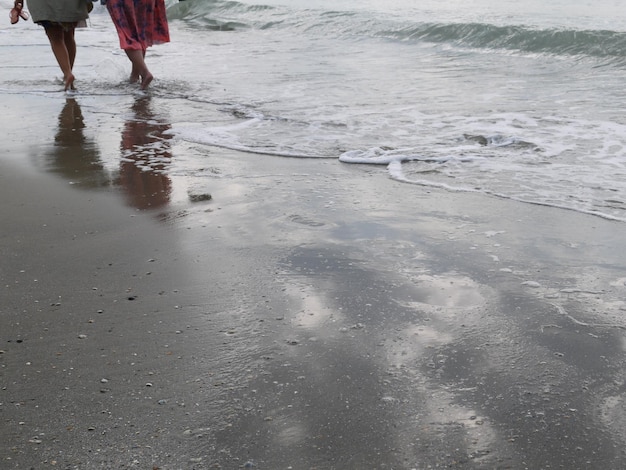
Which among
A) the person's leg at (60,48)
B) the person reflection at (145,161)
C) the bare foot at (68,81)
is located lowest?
the person reflection at (145,161)

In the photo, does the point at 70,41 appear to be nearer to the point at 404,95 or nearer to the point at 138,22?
the point at 138,22

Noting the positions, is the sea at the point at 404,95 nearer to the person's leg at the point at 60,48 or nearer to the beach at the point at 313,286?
the beach at the point at 313,286

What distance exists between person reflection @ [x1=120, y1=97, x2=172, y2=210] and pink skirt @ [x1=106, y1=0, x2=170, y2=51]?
4.92 ft

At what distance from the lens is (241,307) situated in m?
2.56

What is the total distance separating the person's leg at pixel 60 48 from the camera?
288 inches

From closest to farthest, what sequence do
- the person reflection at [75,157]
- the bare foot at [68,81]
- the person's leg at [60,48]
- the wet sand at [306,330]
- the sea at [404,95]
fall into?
the wet sand at [306,330] → the person reflection at [75,157] → the sea at [404,95] → the person's leg at [60,48] → the bare foot at [68,81]

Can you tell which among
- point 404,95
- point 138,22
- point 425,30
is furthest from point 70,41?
point 425,30

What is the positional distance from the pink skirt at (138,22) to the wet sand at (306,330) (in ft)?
13.0

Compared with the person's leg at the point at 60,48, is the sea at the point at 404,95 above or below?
below

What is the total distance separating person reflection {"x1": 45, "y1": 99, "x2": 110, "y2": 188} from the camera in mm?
4244

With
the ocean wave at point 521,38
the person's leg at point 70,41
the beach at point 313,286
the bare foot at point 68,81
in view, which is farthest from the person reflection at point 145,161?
the ocean wave at point 521,38

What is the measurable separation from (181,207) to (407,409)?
6.61 feet

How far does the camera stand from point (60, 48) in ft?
24.2

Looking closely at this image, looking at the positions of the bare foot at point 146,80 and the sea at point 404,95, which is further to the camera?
the bare foot at point 146,80
